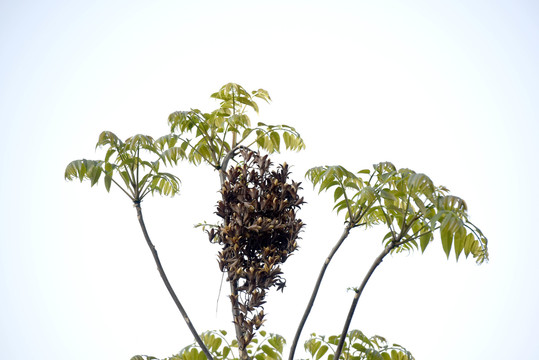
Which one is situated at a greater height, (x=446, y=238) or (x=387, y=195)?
(x=387, y=195)

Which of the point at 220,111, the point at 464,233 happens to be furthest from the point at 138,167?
→ the point at 464,233

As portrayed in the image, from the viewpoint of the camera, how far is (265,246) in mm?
2580

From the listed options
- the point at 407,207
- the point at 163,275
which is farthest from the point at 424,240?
the point at 163,275

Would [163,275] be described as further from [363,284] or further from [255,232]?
[363,284]

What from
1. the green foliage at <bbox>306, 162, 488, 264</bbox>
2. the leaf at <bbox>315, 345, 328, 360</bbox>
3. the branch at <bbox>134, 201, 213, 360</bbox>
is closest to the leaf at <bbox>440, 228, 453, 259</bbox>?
the green foliage at <bbox>306, 162, 488, 264</bbox>

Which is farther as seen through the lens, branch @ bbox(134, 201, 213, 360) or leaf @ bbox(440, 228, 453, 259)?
branch @ bbox(134, 201, 213, 360)

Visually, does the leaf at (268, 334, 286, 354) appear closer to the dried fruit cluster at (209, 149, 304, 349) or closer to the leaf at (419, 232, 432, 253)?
the dried fruit cluster at (209, 149, 304, 349)

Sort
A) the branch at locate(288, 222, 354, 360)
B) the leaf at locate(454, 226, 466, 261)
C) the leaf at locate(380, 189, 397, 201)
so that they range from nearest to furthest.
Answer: the leaf at locate(454, 226, 466, 261)
the leaf at locate(380, 189, 397, 201)
the branch at locate(288, 222, 354, 360)

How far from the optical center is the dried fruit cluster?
252cm

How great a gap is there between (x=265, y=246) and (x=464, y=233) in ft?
2.81

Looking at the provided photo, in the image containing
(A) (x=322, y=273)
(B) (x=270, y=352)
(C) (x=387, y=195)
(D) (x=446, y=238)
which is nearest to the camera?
(D) (x=446, y=238)

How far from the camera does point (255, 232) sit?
2547 mm

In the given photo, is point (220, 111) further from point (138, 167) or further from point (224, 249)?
point (224, 249)

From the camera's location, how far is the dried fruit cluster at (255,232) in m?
2.52
